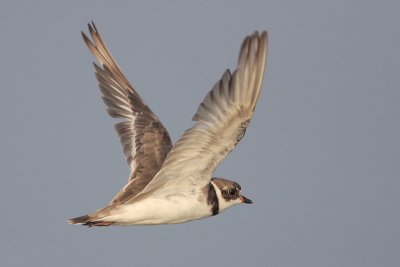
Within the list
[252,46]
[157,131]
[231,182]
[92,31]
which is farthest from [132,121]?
[252,46]

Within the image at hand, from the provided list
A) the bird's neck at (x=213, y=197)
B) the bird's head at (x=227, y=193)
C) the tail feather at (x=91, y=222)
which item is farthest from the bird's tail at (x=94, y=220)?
the bird's head at (x=227, y=193)

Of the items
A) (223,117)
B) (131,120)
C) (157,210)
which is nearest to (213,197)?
(157,210)

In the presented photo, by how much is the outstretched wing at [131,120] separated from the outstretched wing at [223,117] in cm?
224

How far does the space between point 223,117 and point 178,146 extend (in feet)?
2.46

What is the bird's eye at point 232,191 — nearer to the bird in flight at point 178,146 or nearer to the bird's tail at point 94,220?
the bird in flight at point 178,146

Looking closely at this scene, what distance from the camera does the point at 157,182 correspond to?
11.8m

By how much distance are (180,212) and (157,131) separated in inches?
109

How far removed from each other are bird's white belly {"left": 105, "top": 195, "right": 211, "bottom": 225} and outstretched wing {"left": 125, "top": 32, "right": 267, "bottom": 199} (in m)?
0.59

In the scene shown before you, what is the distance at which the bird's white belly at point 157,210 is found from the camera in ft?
39.3

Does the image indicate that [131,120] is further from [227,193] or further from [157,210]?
[157,210]

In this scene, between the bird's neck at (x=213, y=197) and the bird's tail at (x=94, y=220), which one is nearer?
the bird's tail at (x=94, y=220)

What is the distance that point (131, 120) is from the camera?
1536 cm

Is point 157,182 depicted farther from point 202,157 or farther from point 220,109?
point 220,109

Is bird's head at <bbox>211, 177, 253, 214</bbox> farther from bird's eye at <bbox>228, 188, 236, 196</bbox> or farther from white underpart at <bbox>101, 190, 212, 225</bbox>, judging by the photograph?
white underpart at <bbox>101, 190, 212, 225</bbox>
